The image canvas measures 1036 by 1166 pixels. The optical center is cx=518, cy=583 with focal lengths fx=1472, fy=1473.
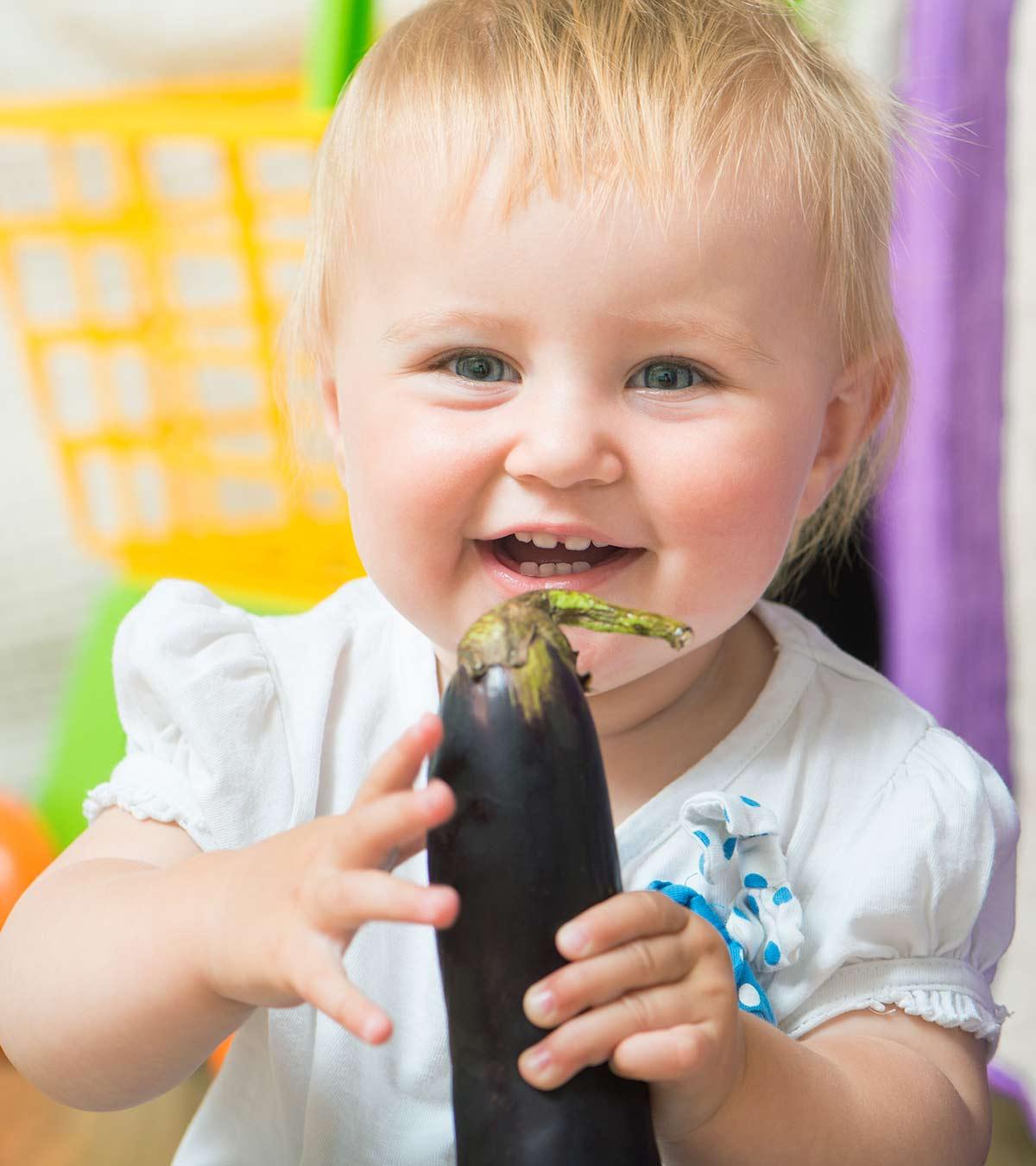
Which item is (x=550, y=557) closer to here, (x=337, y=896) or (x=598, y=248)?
(x=598, y=248)

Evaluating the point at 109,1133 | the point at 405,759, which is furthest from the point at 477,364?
the point at 109,1133

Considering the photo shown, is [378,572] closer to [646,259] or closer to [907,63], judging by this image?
[646,259]

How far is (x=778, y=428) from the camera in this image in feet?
2.73

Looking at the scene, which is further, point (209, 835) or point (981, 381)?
point (981, 381)

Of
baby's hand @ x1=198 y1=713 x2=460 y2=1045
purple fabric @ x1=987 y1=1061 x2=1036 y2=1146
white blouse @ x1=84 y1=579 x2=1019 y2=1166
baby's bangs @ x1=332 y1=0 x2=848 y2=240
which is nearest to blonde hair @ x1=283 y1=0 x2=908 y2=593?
baby's bangs @ x1=332 y1=0 x2=848 y2=240

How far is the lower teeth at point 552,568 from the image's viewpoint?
0.82 metres

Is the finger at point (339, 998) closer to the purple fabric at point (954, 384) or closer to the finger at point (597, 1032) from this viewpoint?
the finger at point (597, 1032)

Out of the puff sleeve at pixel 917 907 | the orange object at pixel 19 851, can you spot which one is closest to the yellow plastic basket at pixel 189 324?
the orange object at pixel 19 851

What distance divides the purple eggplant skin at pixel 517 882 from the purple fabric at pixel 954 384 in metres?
0.78

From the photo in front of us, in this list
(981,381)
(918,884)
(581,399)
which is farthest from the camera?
(981,381)

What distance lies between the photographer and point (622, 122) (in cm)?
80

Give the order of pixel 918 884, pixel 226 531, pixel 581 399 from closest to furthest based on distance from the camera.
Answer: pixel 581 399 → pixel 918 884 → pixel 226 531

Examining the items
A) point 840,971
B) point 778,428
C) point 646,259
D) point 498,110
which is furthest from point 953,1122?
point 498,110

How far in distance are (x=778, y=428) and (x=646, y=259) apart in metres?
0.13
